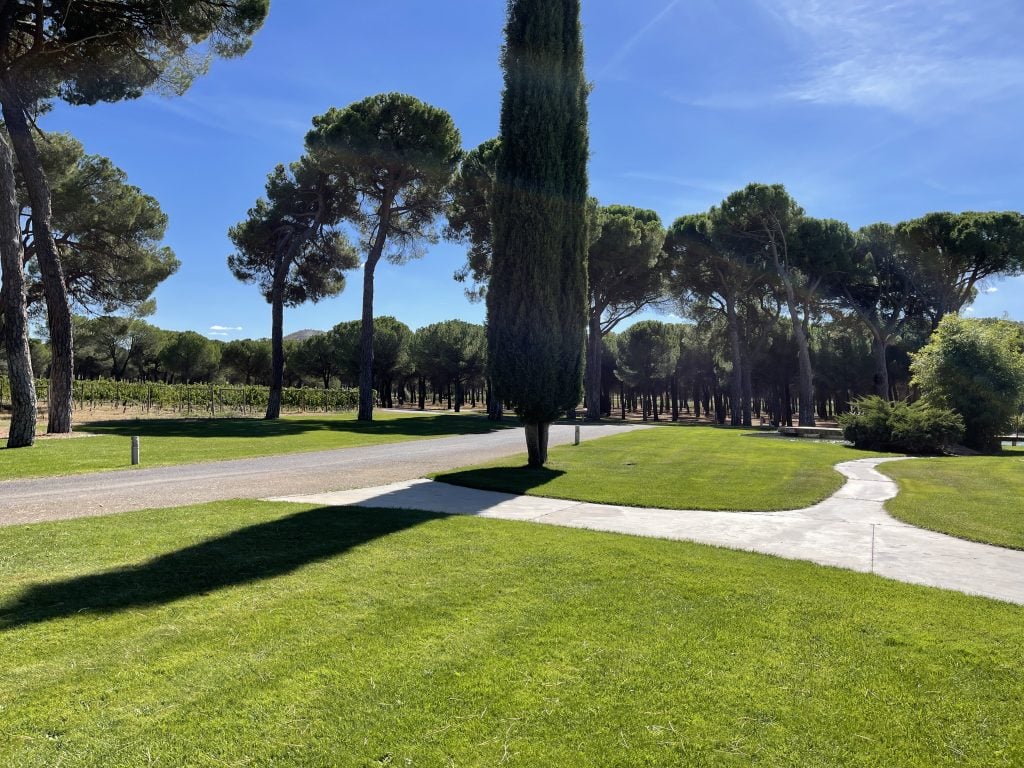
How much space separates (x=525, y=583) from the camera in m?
4.56

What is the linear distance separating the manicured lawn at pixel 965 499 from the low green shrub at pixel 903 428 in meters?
4.49

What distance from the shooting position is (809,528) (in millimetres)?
7074

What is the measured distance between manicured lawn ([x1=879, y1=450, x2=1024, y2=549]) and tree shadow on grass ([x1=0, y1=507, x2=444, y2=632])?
6460 millimetres

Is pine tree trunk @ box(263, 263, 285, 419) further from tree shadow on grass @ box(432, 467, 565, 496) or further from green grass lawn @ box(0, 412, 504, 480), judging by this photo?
tree shadow on grass @ box(432, 467, 565, 496)

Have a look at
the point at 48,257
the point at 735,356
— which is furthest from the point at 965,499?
the point at 735,356

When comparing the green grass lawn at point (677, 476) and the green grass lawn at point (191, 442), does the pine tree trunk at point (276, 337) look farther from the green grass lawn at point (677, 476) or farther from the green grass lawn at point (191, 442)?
the green grass lawn at point (677, 476)

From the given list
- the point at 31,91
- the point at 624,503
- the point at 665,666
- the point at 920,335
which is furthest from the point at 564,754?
the point at 920,335

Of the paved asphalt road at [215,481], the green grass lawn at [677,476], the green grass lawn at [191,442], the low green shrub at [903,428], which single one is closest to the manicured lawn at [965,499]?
the green grass lawn at [677,476]

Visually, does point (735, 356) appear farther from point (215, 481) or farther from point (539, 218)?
point (215, 481)

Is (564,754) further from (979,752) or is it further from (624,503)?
(624,503)

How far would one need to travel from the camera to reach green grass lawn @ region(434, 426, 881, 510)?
9055 millimetres

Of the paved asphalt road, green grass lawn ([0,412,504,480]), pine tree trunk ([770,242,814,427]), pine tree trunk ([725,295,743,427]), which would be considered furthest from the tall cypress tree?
pine tree trunk ([725,295,743,427])

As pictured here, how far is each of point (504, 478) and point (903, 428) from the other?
578 inches

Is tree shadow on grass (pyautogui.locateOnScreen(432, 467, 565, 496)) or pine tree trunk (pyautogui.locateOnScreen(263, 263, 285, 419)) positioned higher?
pine tree trunk (pyautogui.locateOnScreen(263, 263, 285, 419))
